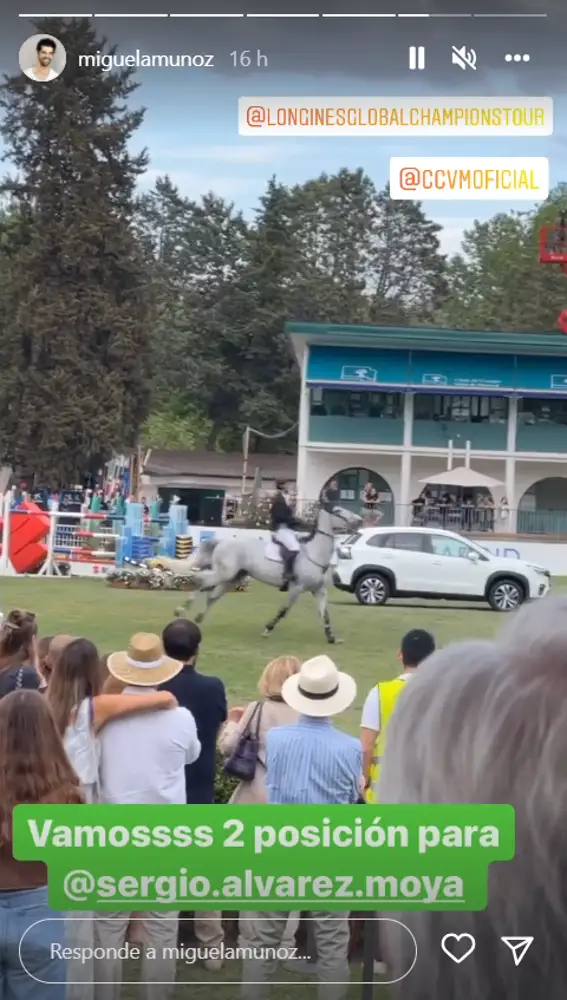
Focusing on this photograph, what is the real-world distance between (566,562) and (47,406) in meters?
1.76

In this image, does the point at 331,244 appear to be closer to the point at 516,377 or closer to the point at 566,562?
the point at 516,377

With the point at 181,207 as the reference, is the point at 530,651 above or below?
below

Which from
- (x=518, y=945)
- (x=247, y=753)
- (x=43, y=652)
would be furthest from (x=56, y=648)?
(x=518, y=945)

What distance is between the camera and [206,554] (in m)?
4.60

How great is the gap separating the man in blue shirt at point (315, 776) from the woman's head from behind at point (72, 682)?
63cm

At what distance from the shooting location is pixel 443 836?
8.91 ft

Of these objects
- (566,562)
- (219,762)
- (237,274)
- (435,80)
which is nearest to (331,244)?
(237,274)

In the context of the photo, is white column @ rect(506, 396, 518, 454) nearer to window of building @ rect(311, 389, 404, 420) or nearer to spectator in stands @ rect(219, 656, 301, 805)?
window of building @ rect(311, 389, 404, 420)

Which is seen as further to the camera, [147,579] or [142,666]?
[147,579]

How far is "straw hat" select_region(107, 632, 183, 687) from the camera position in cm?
359

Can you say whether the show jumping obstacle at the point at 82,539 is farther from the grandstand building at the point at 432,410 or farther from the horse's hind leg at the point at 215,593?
the grandstand building at the point at 432,410

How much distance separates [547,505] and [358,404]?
26.5 inches

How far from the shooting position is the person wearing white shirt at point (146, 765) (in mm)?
3021
